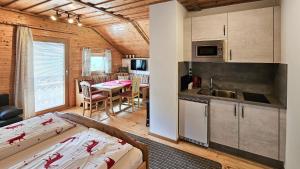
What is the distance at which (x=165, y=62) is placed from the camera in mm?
3141

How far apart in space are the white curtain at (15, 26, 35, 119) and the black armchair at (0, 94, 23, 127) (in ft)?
1.17

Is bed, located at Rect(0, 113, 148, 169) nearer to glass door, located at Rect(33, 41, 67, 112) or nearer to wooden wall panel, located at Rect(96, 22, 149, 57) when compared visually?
glass door, located at Rect(33, 41, 67, 112)

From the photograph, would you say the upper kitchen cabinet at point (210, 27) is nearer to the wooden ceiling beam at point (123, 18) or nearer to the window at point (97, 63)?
the wooden ceiling beam at point (123, 18)

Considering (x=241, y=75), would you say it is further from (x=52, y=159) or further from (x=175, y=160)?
(x=52, y=159)

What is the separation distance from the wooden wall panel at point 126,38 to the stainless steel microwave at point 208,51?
278 centimetres

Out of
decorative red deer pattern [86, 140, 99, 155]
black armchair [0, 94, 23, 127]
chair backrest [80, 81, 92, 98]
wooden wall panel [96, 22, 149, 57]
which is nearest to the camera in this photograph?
decorative red deer pattern [86, 140, 99, 155]

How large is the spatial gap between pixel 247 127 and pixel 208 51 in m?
1.30

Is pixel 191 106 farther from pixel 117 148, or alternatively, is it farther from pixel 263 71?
pixel 117 148

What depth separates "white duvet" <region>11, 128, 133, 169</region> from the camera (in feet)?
4.45

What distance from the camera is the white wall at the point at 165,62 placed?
300cm

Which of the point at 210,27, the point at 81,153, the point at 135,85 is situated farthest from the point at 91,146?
the point at 135,85

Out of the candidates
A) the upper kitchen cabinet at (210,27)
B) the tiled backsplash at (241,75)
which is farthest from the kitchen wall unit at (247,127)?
the upper kitchen cabinet at (210,27)

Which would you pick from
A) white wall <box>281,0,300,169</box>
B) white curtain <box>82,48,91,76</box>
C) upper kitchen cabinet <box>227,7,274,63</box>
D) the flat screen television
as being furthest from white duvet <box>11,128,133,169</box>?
the flat screen television

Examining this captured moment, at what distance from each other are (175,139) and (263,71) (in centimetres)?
187
